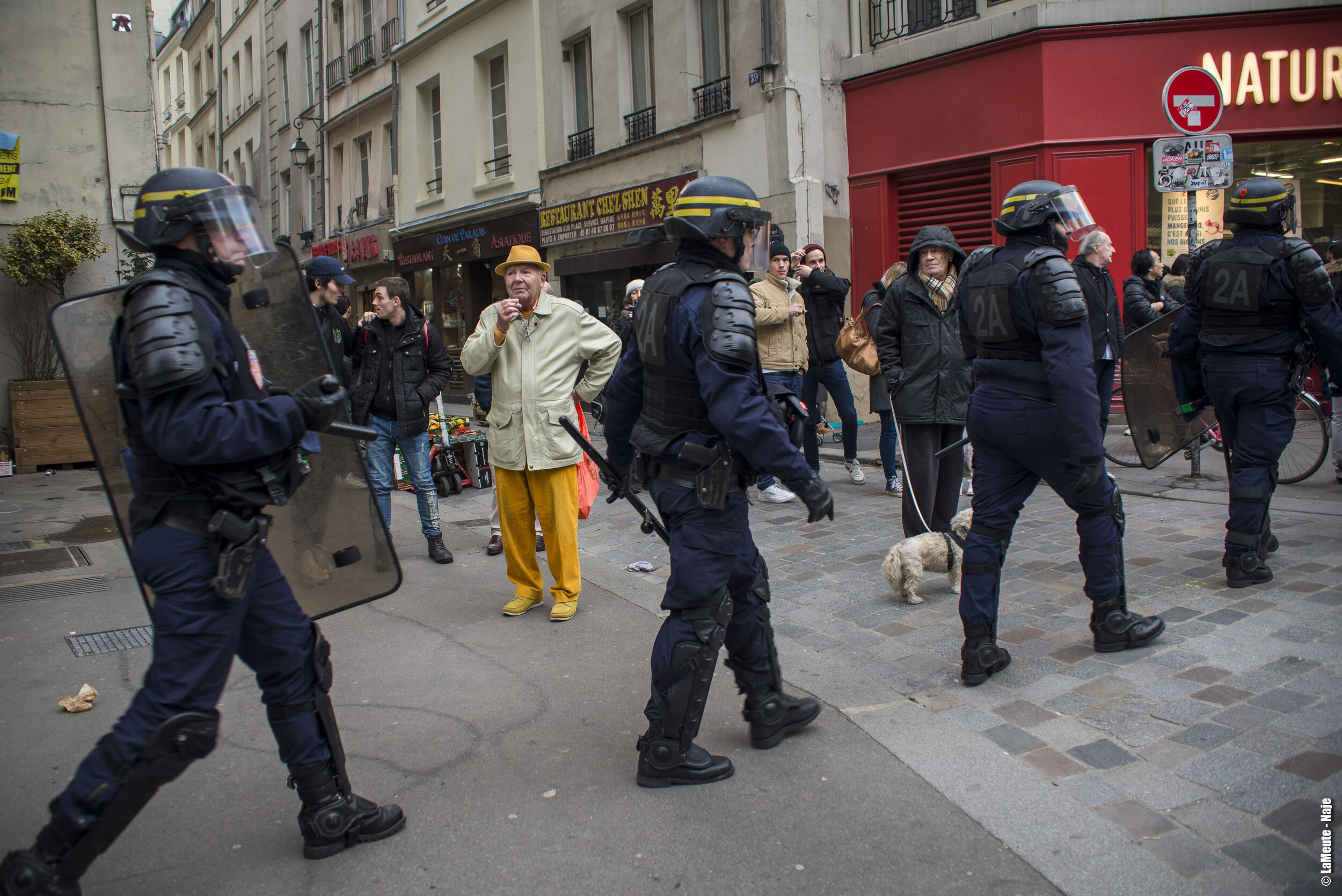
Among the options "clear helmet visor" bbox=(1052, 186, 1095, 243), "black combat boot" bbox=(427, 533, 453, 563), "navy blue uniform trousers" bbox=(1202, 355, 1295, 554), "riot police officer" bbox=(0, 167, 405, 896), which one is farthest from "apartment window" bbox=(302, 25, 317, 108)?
"riot police officer" bbox=(0, 167, 405, 896)

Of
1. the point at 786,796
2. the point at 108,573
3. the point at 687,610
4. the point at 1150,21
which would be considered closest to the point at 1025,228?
the point at 687,610

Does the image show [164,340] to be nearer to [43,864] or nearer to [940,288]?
[43,864]

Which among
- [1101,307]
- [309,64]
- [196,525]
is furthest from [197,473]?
[309,64]

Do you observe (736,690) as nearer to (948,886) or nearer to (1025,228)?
(948,886)

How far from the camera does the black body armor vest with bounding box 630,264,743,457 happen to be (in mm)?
3117

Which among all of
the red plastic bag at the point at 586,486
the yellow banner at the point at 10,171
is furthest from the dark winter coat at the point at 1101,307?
the yellow banner at the point at 10,171

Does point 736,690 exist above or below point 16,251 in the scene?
below

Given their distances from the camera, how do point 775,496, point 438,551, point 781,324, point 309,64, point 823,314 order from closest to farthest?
point 438,551
point 781,324
point 775,496
point 823,314
point 309,64

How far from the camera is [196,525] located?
2.49 metres

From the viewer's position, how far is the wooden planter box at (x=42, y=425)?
10703mm

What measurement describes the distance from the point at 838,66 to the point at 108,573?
1016cm

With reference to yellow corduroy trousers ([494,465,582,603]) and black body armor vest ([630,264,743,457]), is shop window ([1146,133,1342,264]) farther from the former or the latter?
black body armor vest ([630,264,743,457])

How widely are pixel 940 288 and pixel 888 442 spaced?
2131mm

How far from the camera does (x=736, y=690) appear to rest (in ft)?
12.7
